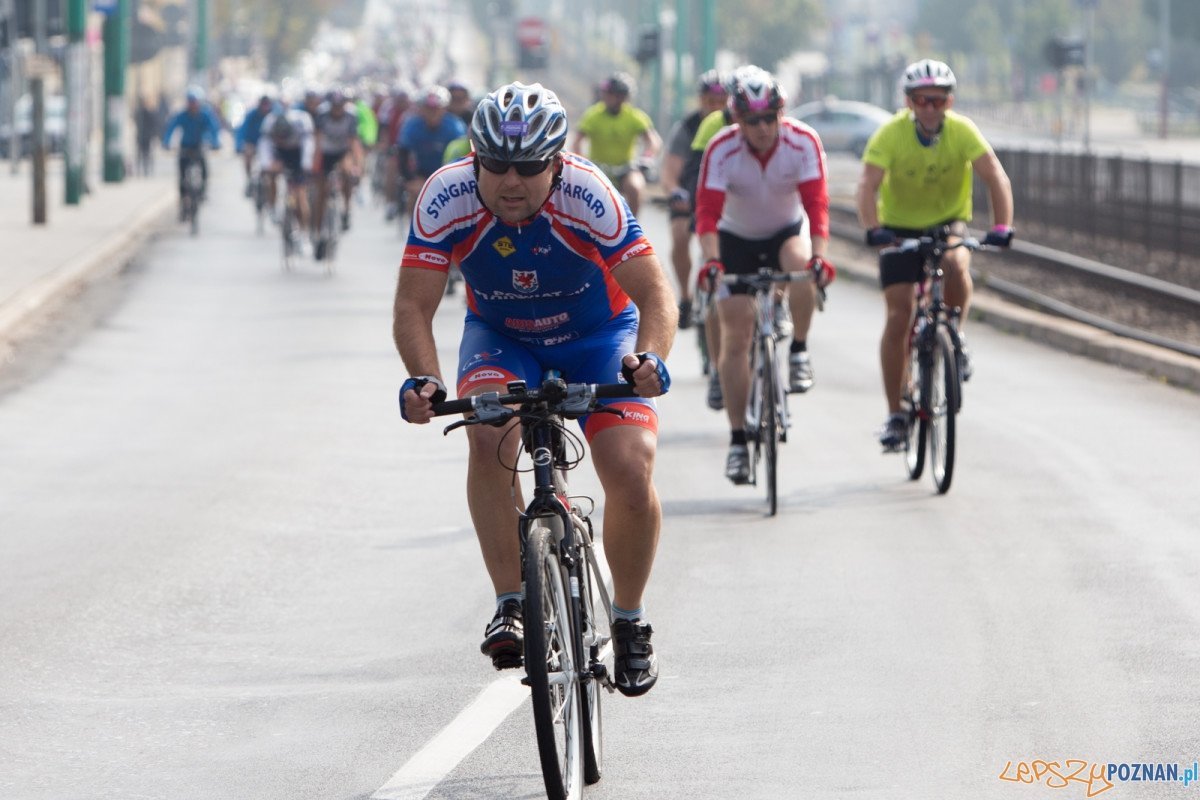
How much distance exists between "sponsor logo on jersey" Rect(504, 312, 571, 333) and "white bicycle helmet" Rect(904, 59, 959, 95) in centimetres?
492

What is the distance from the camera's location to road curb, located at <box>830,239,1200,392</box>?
15234 mm

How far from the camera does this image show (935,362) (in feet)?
35.2

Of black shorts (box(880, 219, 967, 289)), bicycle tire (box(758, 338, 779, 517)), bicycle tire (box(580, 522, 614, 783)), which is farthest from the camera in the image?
black shorts (box(880, 219, 967, 289))

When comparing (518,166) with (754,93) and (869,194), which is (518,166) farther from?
(869,194)

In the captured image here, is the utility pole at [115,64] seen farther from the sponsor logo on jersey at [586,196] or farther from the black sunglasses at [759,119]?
the sponsor logo on jersey at [586,196]

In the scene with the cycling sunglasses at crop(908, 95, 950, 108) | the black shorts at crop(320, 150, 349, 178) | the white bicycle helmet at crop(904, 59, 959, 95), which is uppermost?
the white bicycle helmet at crop(904, 59, 959, 95)

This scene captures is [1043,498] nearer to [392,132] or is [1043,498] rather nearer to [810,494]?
[810,494]

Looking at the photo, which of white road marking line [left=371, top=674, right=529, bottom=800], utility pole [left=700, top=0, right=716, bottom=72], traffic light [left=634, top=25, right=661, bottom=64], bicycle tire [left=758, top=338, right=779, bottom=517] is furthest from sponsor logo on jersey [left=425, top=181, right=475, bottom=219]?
utility pole [left=700, top=0, right=716, bottom=72]

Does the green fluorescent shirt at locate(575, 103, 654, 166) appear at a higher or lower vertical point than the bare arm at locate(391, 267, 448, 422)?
higher

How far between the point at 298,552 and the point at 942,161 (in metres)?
3.77

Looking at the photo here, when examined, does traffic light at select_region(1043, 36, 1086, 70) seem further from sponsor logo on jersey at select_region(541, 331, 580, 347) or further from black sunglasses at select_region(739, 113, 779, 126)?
sponsor logo on jersey at select_region(541, 331, 580, 347)

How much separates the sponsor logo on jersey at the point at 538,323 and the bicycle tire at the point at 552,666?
832 mm

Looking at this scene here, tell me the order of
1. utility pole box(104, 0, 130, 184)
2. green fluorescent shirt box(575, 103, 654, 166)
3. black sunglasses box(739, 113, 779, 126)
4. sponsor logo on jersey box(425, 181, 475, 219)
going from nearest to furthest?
sponsor logo on jersey box(425, 181, 475, 219) → black sunglasses box(739, 113, 779, 126) → green fluorescent shirt box(575, 103, 654, 166) → utility pole box(104, 0, 130, 184)

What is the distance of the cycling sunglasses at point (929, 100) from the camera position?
432 inches
